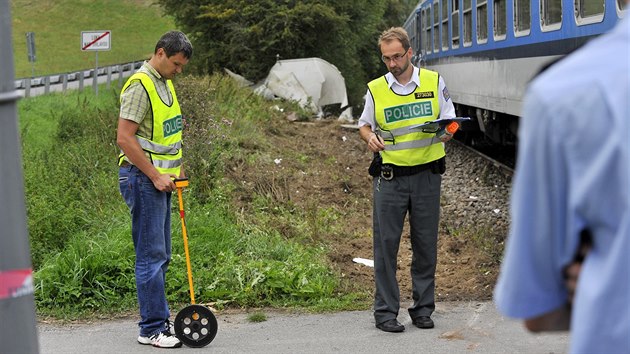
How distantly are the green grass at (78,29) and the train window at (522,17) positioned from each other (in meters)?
50.9

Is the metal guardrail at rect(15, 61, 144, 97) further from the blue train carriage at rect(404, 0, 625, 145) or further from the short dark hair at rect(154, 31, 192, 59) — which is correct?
the short dark hair at rect(154, 31, 192, 59)

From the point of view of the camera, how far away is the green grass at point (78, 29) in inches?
2581

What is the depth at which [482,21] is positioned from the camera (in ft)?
49.5

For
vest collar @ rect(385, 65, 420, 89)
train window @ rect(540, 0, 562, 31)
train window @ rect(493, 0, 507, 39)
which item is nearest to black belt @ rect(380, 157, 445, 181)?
vest collar @ rect(385, 65, 420, 89)

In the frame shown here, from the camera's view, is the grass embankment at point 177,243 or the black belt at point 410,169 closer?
the black belt at point 410,169

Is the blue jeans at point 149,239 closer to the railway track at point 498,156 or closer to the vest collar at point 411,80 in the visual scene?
the vest collar at point 411,80

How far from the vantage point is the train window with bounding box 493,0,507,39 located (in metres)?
13.3

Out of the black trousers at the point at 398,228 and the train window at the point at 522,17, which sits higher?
the train window at the point at 522,17

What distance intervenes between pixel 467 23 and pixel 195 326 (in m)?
11.3

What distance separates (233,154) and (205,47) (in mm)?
17787

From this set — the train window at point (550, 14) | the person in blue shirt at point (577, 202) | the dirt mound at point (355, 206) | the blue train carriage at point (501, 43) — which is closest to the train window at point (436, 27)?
the blue train carriage at point (501, 43)

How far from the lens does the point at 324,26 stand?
29.7 metres

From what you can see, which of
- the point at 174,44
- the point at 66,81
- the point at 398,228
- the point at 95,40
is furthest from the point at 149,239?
the point at 66,81

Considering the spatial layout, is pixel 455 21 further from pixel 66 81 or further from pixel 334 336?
pixel 66 81
